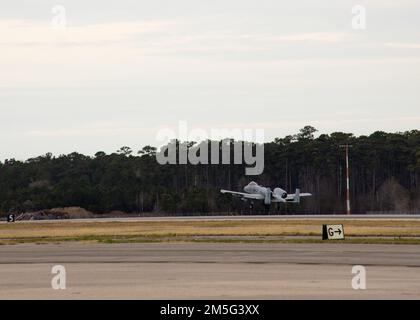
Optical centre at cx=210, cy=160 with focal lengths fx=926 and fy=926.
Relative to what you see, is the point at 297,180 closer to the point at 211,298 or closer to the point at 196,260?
the point at 196,260

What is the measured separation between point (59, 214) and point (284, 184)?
2262 inches

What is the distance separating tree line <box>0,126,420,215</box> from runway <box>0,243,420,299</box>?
95.5 m

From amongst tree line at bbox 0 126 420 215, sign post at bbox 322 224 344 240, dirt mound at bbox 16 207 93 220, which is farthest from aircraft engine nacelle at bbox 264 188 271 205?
sign post at bbox 322 224 344 240

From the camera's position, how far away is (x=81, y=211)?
151500 mm

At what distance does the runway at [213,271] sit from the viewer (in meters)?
28.9

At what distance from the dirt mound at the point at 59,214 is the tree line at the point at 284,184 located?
8.21 m

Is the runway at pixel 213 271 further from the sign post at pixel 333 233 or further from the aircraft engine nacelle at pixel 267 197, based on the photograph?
the aircraft engine nacelle at pixel 267 197

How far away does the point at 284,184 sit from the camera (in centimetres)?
18488

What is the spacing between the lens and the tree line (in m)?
158

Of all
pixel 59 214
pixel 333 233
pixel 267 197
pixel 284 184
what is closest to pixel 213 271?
pixel 333 233

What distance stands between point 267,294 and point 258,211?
12171 cm

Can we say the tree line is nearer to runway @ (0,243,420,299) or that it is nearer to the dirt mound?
the dirt mound

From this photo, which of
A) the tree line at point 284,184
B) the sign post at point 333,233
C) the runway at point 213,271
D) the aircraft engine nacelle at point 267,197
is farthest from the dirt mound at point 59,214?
the runway at point 213,271
